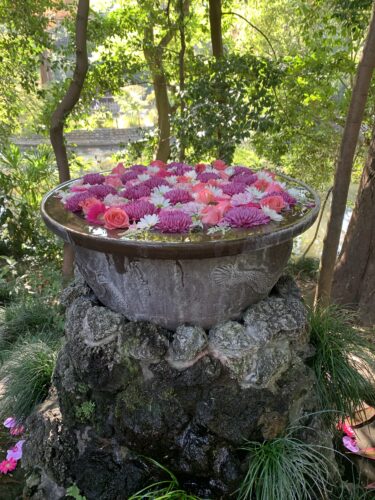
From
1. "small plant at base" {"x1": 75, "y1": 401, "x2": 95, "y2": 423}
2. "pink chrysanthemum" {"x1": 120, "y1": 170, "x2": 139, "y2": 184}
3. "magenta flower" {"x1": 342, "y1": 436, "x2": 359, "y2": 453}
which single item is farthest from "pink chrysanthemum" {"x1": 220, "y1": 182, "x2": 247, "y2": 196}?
"magenta flower" {"x1": 342, "y1": 436, "x2": 359, "y2": 453}

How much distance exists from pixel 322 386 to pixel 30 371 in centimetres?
168

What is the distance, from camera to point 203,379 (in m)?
1.84

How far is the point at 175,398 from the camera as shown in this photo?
187 centimetres

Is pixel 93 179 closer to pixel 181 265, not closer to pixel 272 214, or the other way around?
pixel 181 265

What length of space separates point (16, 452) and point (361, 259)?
9.42 feet

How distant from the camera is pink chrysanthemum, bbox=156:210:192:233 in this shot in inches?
65.9

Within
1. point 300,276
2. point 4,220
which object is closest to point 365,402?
point 300,276

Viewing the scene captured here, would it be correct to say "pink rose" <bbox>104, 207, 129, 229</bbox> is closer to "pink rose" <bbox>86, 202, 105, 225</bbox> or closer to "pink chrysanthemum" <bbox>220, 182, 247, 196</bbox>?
"pink rose" <bbox>86, 202, 105, 225</bbox>

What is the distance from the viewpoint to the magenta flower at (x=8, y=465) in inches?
88.2

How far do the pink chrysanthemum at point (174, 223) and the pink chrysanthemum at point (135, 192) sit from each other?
0.38 m

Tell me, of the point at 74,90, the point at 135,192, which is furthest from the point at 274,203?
the point at 74,90

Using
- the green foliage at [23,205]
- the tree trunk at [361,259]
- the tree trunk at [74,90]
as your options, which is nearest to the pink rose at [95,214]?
the tree trunk at [74,90]

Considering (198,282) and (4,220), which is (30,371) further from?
(4,220)

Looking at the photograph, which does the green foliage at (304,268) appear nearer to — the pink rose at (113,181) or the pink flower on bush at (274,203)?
the pink rose at (113,181)
